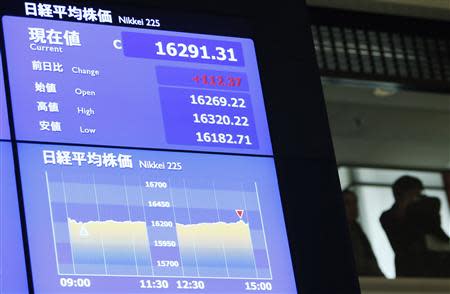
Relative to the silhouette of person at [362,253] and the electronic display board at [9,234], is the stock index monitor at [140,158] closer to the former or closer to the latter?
the electronic display board at [9,234]

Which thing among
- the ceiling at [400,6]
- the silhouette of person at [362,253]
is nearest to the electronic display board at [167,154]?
the ceiling at [400,6]

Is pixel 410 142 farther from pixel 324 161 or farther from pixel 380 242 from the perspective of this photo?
pixel 324 161

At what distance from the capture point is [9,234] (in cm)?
403

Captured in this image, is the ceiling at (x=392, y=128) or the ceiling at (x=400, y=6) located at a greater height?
the ceiling at (x=392, y=128)

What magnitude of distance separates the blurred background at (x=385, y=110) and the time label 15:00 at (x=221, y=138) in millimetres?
→ 1768

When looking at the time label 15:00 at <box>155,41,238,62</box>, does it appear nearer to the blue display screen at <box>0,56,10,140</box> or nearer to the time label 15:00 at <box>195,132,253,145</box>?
the time label 15:00 at <box>195,132,253,145</box>

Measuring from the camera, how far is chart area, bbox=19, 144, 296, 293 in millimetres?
4074

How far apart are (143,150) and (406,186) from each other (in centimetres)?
361

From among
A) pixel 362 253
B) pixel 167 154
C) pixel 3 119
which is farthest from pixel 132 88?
pixel 362 253

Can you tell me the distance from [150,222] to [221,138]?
48 centimetres

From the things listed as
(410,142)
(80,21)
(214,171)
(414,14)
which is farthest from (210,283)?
(410,142)

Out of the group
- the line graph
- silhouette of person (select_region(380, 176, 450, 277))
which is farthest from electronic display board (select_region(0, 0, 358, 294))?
silhouette of person (select_region(380, 176, 450, 277))

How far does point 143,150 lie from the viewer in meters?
4.39

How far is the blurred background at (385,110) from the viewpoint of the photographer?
6336 millimetres
